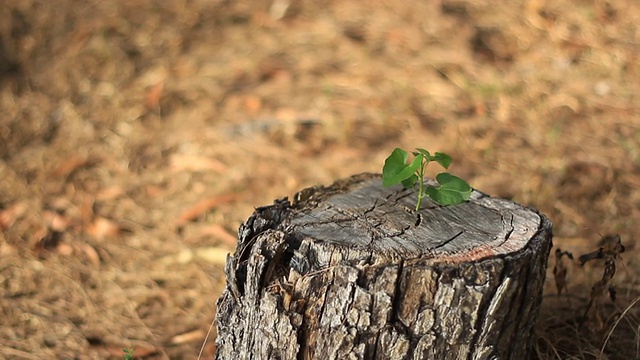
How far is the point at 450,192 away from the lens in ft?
7.14

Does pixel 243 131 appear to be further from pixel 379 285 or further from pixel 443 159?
pixel 379 285

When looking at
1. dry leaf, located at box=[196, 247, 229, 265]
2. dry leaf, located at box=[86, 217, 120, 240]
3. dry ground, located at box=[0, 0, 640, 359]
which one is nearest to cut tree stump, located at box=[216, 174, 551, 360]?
dry ground, located at box=[0, 0, 640, 359]

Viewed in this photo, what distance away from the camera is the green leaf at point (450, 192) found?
216cm

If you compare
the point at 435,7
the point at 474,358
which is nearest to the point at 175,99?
the point at 435,7

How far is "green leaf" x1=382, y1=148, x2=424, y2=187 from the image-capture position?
6.97 feet

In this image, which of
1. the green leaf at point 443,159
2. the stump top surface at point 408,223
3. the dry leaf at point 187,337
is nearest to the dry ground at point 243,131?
the dry leaf at point 187,337

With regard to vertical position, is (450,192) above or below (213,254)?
below

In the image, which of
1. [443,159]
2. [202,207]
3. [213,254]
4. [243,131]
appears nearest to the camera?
[443,159]

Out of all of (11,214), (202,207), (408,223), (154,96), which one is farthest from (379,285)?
(154,96)

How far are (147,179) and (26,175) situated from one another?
62 centimetres

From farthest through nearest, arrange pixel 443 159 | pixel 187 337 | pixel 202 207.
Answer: pixel 202 207 → pixel 187 337 → pixel 443 159

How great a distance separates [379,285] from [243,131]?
2.67 metres

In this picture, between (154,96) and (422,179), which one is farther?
(154,96)

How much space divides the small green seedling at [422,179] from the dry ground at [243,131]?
0.69 metres
